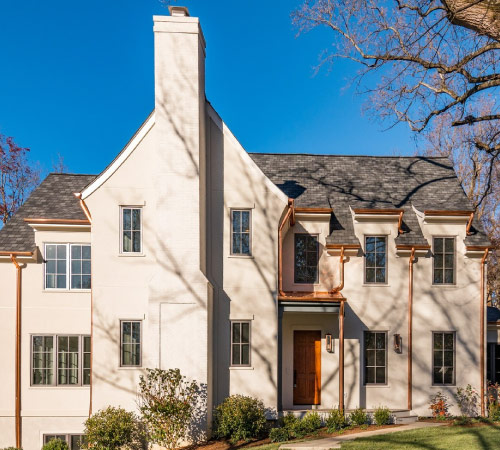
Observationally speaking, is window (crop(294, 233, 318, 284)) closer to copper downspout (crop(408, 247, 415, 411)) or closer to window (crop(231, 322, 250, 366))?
window (crop(231, 322, 250, 366))

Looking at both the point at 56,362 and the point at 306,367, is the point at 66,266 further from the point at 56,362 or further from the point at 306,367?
the point at 306,367

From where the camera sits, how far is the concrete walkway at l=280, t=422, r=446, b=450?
10641mm

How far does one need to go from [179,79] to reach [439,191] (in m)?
9.76

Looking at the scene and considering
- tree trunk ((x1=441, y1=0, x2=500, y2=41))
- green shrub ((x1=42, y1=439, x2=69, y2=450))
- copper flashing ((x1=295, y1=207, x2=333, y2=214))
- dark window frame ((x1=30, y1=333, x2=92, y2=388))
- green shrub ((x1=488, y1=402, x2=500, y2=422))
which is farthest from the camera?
copper flashing ((x1=295, y1=207, x2=333, y2=214))

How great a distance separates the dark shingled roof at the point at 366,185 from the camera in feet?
50.0

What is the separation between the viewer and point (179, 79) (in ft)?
41.6

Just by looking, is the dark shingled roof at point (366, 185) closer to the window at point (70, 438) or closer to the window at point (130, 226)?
the window at point (130, 226)

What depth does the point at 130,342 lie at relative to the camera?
510 inches

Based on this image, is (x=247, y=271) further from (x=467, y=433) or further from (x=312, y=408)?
(x=467, y=433)

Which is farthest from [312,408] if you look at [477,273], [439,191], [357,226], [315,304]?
[439,191]

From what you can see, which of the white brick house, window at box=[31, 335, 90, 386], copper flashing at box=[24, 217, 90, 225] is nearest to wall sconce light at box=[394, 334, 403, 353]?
the white brick house

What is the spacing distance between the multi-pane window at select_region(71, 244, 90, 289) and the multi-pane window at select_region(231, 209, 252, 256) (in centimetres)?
453

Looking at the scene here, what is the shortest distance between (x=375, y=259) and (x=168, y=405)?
7.75m

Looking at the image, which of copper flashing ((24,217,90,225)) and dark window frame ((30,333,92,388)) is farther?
copper flashing ((24,217,90,225))
